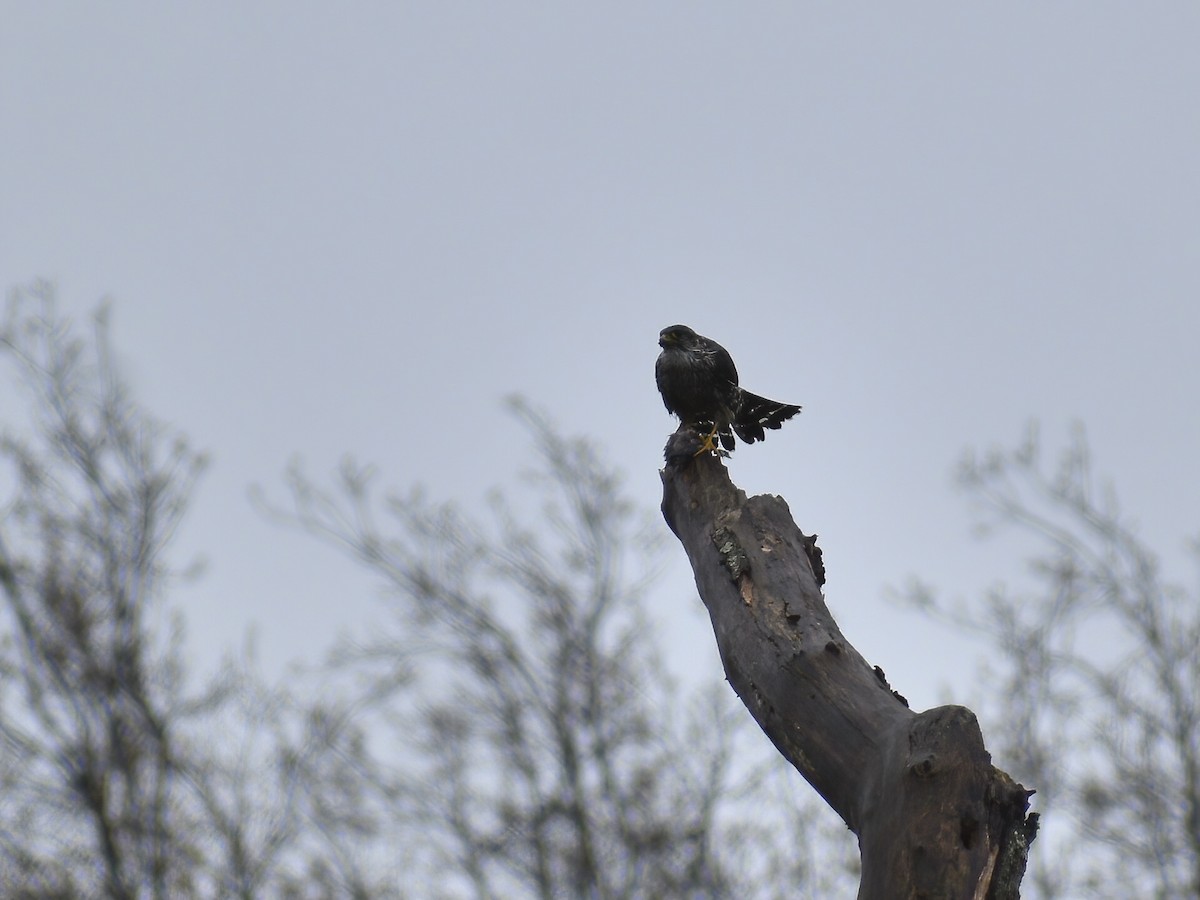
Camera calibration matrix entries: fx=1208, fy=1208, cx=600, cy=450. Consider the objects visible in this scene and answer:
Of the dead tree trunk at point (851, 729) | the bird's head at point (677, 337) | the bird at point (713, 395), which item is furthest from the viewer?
the bird's head at point (677, 337)

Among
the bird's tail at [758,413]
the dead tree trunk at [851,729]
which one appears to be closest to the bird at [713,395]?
the bird's tail at [758,413]

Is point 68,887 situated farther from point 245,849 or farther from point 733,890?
point 733,890

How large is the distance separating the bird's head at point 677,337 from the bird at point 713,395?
0.23 feet

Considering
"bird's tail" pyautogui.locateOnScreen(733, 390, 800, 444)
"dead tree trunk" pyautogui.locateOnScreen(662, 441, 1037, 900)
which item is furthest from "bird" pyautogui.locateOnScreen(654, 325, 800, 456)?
"dead tree trunk" pyautogui.locateOnScreen(662, 441, 1037, 900)

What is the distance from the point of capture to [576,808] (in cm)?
1187

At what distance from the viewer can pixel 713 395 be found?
20.5ft

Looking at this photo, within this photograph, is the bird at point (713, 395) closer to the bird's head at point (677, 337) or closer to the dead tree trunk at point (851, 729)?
the bird's head at point (677, 337)

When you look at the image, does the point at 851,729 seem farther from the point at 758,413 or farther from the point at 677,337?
the point at 677,337

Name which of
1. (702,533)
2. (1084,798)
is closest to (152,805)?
(702,533)

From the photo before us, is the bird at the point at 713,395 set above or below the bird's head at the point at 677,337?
below

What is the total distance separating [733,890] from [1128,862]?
4.29 metres

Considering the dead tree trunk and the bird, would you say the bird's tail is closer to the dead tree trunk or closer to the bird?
the bird

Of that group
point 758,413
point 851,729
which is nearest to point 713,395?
point 758,413

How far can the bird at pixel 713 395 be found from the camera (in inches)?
247
